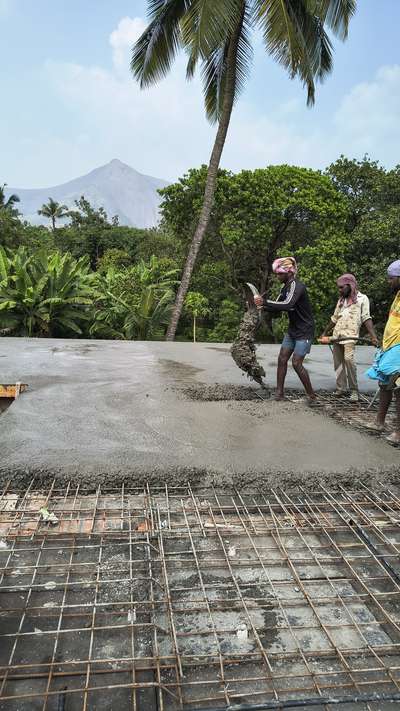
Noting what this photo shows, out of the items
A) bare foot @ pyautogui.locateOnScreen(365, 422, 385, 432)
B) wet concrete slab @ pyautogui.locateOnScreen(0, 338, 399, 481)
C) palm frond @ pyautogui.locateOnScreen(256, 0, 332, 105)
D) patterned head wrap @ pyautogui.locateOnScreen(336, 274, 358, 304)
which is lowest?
wet concrete slab @ pyautogui.locateOnScreen(0, 338, 399, 481)

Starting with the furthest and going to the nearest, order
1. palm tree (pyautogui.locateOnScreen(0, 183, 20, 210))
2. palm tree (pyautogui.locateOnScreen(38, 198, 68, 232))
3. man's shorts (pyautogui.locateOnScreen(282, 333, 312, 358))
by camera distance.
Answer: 1. palm tree (pyautogui.locateOnScreen(38, 198, 68, 232))
2. palm tree (pyautogui.locateOnScreen(0, 183, 20, 210))
3. man's shorts (pyautogui.locateOnScreen(282, 333, 312, 358))

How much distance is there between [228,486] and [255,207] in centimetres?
1352

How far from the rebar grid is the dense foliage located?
10.5m

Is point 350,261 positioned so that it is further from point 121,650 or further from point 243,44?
point 121,650

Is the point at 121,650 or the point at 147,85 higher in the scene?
the point at 147,85

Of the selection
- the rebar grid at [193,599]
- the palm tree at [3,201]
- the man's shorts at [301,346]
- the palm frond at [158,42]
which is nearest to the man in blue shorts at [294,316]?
the man's shorts at [301,346]

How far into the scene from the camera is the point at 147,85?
1252 cm

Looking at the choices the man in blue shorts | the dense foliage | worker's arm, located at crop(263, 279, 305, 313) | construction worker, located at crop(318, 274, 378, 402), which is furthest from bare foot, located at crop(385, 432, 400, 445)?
the dense foliage

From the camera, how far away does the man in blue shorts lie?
15.4 feet

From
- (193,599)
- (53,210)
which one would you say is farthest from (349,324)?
(53,210)

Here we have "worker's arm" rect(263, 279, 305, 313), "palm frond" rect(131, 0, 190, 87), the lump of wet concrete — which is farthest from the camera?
"palm frond" rect(131, 0, 190, 87)

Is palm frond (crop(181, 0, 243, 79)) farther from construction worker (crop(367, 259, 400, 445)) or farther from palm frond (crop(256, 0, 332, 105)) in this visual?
construction worker (crop(367, 259, 400, 445))

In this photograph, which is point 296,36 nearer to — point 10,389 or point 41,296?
point 41,296

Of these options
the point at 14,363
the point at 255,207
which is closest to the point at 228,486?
the point at 14,363
